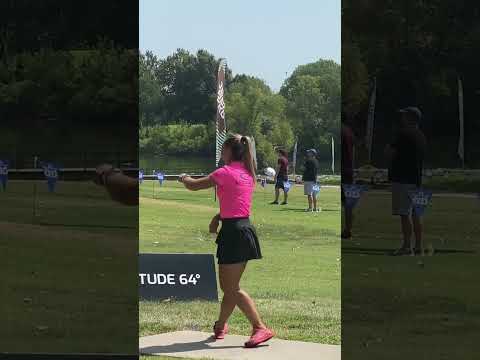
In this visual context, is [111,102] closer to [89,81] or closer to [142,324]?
[89,81]

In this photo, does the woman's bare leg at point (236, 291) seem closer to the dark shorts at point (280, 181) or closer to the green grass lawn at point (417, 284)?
the green grass lawn at point (417, 284)

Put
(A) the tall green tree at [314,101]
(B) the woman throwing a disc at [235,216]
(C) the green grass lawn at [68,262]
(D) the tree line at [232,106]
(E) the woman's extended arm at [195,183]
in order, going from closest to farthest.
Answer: (E) the woman's extended arm at [195,183]
(B) the woman throwing a disc at [235,216]
(A) the tall green tree at [314,101]
(D) the tree line at [232,106]
(C) the green grass lawn at [68,262]

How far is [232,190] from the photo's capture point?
580cm

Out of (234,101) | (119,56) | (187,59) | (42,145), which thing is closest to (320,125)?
(234,101)

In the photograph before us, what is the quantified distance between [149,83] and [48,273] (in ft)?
4.96

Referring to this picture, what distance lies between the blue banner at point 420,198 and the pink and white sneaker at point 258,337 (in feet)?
3.90

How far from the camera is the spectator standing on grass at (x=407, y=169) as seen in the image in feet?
20.0

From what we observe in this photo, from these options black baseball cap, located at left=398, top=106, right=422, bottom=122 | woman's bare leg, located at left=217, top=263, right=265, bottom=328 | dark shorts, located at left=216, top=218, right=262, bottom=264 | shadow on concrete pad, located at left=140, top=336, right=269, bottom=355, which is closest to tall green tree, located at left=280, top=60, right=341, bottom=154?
black baseball cap, located at left=398, top=106, right=422, bottom=122

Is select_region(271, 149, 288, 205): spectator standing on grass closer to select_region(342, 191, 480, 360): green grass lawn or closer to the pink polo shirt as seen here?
select_region(342, 191, 480, 360): green grass lawn

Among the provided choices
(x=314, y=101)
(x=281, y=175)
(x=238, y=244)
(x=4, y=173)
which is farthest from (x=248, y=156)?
(x=4, y=173)

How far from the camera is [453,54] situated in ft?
20.4

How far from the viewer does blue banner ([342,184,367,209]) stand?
625 centimetres

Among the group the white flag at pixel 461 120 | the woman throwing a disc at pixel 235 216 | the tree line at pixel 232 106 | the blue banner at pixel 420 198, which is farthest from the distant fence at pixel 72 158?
the white flag at pixel 461 120

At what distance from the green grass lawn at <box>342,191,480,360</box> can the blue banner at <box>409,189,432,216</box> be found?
0.17ft
